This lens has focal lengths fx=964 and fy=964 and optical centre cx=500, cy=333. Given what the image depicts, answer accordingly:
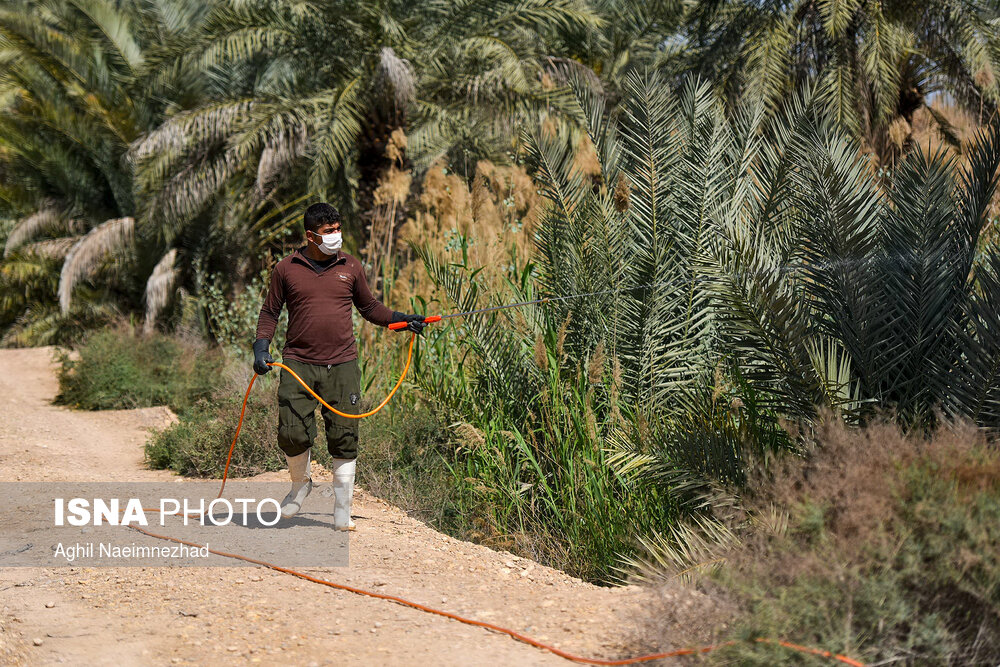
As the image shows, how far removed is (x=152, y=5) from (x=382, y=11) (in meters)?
6.86

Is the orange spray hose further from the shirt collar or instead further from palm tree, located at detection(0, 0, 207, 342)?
palm tree, located at detection(0, 0, 207, 342)

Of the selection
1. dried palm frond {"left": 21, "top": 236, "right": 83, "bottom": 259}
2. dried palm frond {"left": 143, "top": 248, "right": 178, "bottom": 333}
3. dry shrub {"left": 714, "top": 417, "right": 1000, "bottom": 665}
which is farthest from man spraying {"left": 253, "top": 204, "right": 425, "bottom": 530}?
dried palm frond {"left": 21, "top": 236, "right": 83, "bottom": 259}

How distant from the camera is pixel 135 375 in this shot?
38.8ft

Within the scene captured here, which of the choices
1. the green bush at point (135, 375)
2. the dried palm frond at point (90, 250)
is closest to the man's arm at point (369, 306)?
the green bush at point (135, 375)

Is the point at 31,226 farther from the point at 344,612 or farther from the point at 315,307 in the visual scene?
the point at 344,612

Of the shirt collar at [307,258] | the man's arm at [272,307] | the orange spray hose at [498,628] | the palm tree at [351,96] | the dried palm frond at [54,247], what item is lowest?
the orange spray hose at [498,628]

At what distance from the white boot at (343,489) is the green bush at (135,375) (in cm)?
547

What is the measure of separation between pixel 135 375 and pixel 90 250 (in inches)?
156

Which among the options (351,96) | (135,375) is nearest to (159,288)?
(135,375)

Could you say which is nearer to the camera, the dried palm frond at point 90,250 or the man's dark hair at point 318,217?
the man's dark hair at point 318,217

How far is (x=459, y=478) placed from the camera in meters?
6.49

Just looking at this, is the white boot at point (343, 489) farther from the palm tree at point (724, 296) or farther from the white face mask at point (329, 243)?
the white face mask at point (329, 243)

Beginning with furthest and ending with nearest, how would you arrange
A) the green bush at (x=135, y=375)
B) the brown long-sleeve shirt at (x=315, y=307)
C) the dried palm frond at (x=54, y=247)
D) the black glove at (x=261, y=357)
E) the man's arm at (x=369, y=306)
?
the dried palm frond at (x=54, y=247)
the green bush at (x=135, y=375)
the man's arm at (x=369, y=306)
the brown long-sleeve shirt at (x=315, y=307)
the black glove at (x=261, y=357)

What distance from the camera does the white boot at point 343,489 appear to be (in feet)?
18.0
